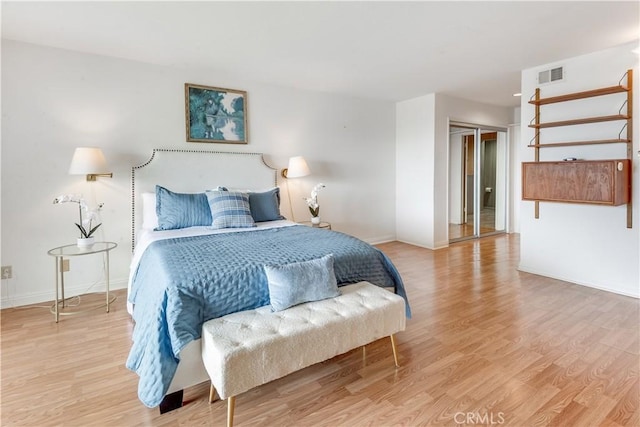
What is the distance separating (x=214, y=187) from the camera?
389cm

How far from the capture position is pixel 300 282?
1.94m

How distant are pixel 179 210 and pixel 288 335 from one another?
204cm

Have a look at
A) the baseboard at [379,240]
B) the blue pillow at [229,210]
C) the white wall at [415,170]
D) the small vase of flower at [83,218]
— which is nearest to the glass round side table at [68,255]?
the small vase of flower at [83,218]

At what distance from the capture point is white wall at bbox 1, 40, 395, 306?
118 inches

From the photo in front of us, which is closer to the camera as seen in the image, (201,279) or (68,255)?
(201,279)

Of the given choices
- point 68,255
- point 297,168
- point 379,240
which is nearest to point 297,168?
point 297,168

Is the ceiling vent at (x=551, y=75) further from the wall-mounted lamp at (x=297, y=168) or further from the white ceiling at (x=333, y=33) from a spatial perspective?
the wall-mounted lamp at (x=297, y=168)

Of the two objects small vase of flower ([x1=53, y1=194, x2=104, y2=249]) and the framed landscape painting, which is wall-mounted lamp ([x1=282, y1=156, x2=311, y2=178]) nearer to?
the framed landscape painting

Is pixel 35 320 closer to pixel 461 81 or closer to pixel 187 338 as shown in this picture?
pixel 187 338

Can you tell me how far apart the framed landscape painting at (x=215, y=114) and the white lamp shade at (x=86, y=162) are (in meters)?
0.95

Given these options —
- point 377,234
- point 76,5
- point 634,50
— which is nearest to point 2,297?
point 76,5

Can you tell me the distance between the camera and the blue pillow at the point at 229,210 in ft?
10.5

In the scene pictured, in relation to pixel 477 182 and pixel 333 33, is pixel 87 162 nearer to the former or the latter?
pixel 333 33

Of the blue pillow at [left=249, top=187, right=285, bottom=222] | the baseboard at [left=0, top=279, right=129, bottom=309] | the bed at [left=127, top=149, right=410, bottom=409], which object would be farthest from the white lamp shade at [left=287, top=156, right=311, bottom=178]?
the baseboard at [left=0, top=279, right=129, bottom=309]
